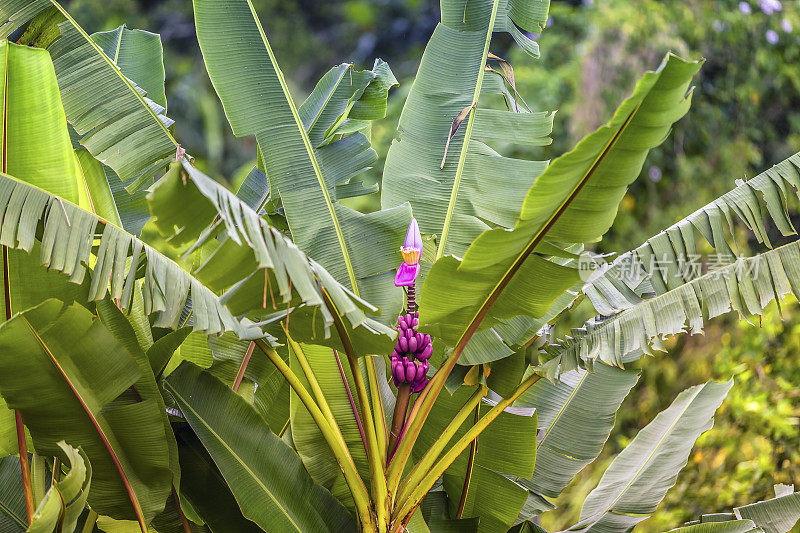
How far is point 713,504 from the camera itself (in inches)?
132

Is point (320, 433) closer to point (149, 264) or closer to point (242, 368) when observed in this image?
point (242, 368)

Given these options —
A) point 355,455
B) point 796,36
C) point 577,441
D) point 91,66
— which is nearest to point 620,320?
point 577,441

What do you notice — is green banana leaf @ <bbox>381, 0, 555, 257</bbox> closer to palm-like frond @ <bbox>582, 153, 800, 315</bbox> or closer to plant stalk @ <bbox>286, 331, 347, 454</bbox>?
palm-like frond @ <bbox>582, 153, 800, 315</bbox>

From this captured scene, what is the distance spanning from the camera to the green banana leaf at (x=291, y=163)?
1.84 metres

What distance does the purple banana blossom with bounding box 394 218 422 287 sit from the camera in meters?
1.64

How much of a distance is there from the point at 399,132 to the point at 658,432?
1.25m

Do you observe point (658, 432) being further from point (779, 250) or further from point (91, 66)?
point (91, 66)

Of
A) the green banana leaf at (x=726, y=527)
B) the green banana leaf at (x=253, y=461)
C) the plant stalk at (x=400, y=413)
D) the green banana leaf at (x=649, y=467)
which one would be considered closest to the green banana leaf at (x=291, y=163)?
the plant stalk at (x=400, y=413)

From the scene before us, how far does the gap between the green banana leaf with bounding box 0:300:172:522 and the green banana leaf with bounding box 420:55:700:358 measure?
709mm

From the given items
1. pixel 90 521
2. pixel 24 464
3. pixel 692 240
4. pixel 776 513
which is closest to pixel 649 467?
pixel 776 513

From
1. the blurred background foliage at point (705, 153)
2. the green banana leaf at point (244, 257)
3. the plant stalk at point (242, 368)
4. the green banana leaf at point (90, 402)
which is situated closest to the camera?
the green banana leaf at point (244, 257)

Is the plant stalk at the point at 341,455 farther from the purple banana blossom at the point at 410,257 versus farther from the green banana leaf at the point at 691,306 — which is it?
the green banana leaf at the point at 691,306

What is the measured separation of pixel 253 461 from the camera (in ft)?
5.82

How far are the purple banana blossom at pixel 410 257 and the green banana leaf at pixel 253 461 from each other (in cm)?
54
